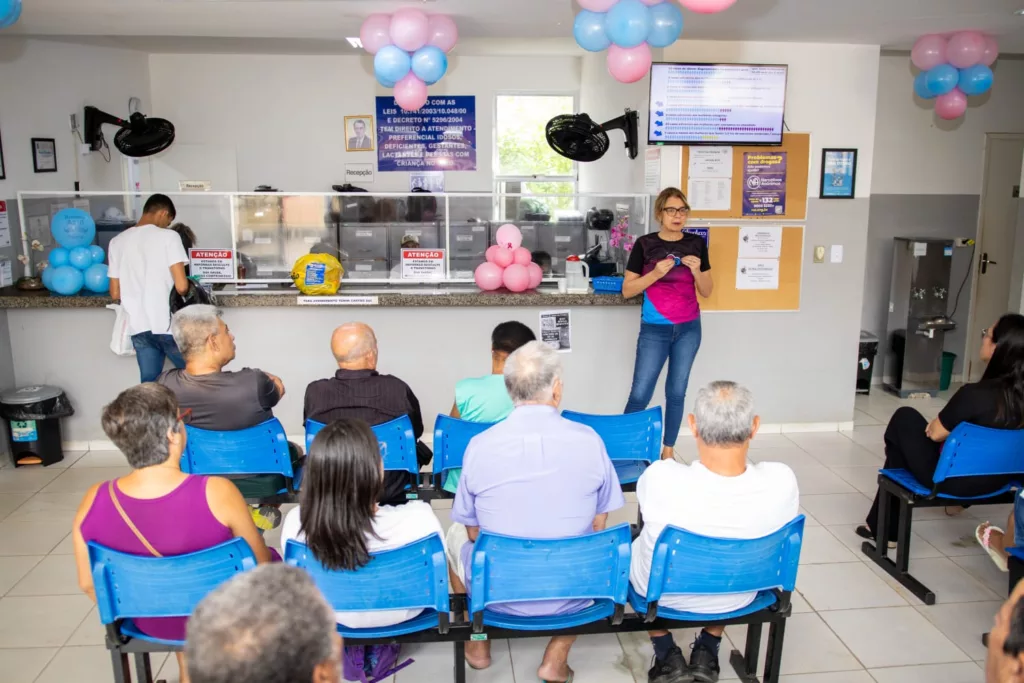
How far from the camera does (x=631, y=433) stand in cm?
317

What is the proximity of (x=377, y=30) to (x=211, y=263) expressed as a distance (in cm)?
174

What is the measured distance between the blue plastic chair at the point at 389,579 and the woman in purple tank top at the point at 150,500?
9.7 inches

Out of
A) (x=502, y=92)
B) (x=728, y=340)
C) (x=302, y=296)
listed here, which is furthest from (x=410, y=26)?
(x=502, y=92)

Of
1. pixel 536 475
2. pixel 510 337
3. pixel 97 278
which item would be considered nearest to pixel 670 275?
pixel 510 337

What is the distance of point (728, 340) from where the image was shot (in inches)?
211

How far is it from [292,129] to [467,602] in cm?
681

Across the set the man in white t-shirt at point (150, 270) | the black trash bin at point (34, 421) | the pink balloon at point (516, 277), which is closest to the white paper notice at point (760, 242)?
the pink balloon at point (516, 277)

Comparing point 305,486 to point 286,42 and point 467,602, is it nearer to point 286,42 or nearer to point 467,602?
point 467,602

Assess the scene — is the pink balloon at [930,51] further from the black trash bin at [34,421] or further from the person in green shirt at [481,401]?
the black trash bin at [34,421]

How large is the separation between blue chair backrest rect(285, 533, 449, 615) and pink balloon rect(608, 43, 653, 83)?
2921 mm

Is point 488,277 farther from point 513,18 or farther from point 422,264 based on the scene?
point 513,18

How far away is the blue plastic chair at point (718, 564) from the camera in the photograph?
2176 mm

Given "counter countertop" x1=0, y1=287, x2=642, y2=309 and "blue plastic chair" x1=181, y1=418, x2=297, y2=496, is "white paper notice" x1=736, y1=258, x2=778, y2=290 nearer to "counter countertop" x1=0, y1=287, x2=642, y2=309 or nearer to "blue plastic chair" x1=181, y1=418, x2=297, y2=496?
"counter countertop" x1=0, y1=287, x2=642, y2=309

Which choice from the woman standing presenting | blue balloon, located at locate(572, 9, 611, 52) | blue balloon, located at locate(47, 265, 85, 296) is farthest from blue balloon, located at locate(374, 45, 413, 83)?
blue balloon, located at locate(47, 265, 85, 296)
